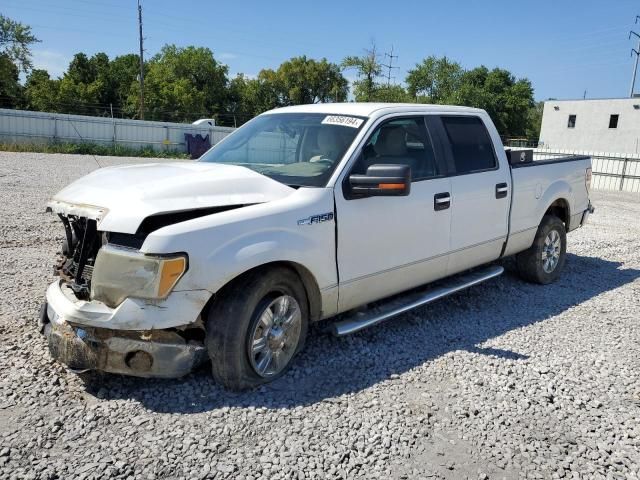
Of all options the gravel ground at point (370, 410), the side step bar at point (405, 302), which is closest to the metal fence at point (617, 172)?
the side step bar at point (405, 302)

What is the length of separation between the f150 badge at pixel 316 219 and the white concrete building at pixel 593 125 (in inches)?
1725

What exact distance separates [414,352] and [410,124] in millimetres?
2018

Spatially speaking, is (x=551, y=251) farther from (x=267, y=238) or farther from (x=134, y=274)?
(x=134, y=274)

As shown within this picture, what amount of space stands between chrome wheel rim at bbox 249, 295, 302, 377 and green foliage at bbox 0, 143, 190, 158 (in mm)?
25251

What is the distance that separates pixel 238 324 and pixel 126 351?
69cm

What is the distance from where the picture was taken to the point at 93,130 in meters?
29.3

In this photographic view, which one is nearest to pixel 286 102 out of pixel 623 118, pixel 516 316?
pixel 623 118

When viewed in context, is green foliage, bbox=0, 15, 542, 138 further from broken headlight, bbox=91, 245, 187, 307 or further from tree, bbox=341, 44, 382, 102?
broken headlight, bbox=91, 245, 187, 307

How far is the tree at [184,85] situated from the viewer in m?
57.9

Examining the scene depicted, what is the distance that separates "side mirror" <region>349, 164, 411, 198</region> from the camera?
3.82 metres

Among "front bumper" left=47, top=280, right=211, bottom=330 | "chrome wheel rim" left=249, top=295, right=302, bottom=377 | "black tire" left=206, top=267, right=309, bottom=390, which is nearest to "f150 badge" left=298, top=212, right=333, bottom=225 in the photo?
"black tire" left=206, top=267, right=309, bottom=390

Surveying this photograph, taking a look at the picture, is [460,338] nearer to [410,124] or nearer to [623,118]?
[410,124]

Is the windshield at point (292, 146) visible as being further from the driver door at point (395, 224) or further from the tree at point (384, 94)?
the tree at point (384, 94)

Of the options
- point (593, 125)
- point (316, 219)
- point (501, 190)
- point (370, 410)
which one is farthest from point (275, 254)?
point (593, 125)
